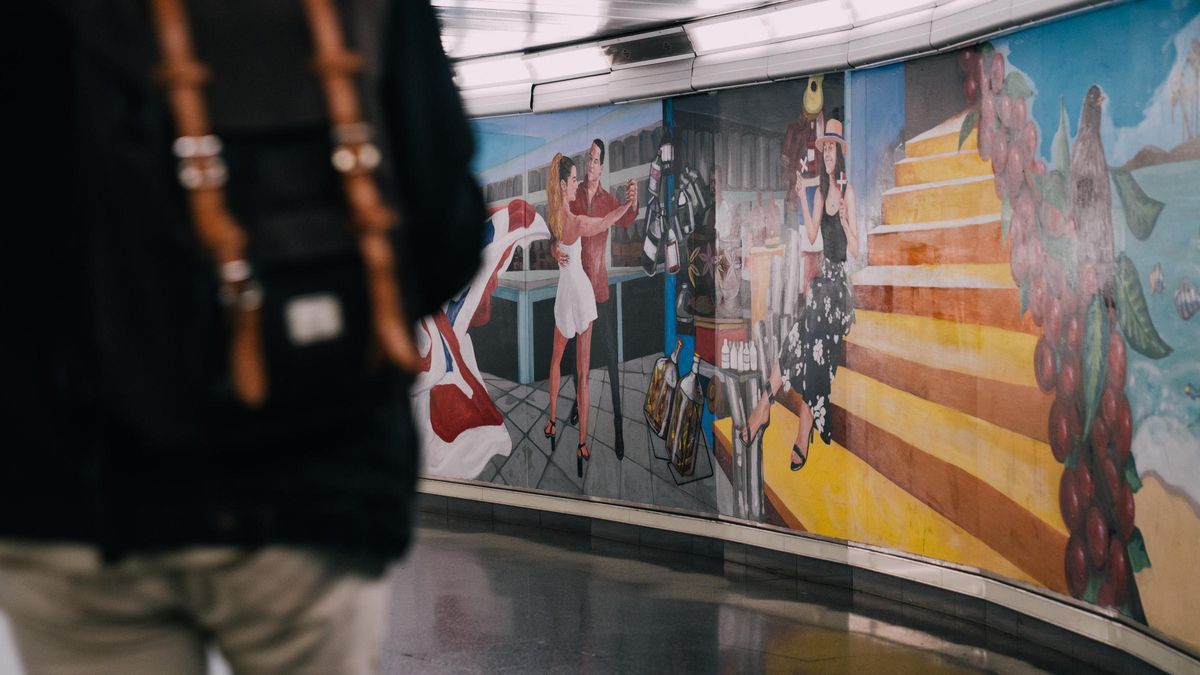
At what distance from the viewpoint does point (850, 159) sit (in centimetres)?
692

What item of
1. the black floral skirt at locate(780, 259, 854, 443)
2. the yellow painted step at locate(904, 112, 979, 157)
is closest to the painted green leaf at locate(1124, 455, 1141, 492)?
the yellow painted step at locate(904, 112, 979, 157)

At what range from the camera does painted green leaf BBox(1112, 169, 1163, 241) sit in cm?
483

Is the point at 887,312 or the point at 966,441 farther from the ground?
the point at 887,312

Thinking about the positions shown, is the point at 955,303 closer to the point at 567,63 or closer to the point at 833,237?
the point at 833,237

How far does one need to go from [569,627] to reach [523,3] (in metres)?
3.29

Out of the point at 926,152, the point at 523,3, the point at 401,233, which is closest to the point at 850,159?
the point at 926,152

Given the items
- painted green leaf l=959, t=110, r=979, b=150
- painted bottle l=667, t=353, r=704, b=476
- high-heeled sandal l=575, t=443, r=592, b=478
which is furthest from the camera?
high-heeled sandal l=575, t=443, r=592, b=478

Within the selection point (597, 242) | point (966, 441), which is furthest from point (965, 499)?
point (597, 242)

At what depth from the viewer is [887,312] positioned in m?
6.64

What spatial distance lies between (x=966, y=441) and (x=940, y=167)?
4.06 feet

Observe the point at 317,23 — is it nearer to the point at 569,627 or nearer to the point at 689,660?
the point at 689,660

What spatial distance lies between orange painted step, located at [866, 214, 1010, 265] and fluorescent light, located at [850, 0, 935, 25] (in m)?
1.00

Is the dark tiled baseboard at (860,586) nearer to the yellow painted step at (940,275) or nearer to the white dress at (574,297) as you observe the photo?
the white dress at (574,297)

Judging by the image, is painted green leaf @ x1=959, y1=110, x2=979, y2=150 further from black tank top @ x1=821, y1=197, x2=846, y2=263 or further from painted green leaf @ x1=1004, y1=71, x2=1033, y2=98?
black tank top @ x1=821, y1=197, x2=846, y2=263
